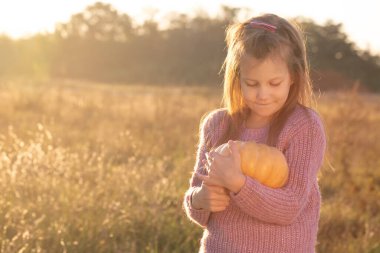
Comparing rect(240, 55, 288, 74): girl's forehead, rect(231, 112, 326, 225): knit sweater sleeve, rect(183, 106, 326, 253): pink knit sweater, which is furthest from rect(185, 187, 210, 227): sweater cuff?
rect(240, 55, 288, 74): girl's forehead

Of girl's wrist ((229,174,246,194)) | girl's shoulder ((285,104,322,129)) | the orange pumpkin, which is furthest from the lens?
girl's shoulder ((285,104,322,129))

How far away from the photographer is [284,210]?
2.27m

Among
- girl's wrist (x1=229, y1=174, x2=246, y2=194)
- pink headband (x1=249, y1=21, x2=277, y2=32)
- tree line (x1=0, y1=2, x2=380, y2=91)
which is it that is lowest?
tree line (x1=0, y1=2, x2=380, y2=91)

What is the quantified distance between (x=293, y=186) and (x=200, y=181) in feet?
1.34

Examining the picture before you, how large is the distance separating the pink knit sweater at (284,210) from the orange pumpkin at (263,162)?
0.14 ft

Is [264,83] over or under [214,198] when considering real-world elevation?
over

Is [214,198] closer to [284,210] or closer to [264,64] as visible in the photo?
[284,210]

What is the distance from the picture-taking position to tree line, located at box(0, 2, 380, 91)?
120ft

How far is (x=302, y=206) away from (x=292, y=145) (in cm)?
23

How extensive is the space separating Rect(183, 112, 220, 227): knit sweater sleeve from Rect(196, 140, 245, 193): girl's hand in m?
0.27

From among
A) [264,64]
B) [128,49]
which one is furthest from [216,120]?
[128,49]

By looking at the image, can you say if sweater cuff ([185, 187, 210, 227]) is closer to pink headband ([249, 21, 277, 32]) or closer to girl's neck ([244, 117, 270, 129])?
girl's neck ([244, 117, 270, 129])

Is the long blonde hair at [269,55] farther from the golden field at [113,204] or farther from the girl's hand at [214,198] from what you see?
the golden field at [113,204]

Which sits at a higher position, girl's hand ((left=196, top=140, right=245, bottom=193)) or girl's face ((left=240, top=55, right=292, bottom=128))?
girl's face ((left=240, top=55, right=292, bottom=128))
